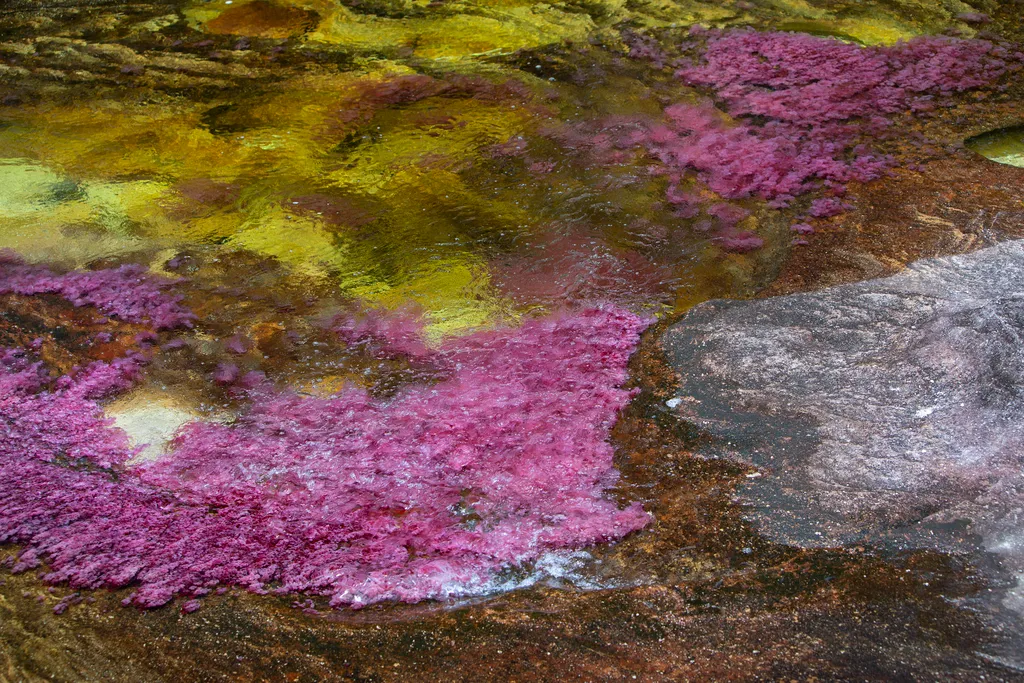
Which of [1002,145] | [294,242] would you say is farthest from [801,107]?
[294,242]

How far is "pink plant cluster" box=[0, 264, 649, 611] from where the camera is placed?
7.63ft

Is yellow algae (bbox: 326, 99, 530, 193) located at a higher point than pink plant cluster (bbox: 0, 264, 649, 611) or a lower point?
higher

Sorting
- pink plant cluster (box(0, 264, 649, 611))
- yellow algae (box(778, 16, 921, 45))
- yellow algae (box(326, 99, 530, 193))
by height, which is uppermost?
yellow algae (box(778, 16, 921, 45))

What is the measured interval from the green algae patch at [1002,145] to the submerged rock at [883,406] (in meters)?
0.77

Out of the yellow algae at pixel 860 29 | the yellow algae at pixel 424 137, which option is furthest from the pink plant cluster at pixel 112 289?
the yellow algae at pixel 860 29

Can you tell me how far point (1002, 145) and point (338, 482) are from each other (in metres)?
3.27

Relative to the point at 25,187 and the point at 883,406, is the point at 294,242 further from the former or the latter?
the point at 883,406

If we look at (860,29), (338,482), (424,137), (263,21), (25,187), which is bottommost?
(338,482)

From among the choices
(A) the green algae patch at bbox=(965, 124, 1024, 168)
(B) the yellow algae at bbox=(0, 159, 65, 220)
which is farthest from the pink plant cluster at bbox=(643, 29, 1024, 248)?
(B) the yellow algae at bbox=(0, 159, 65, 220)

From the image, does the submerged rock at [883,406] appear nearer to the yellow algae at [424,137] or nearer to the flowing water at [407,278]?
the flowing water at [407,278]

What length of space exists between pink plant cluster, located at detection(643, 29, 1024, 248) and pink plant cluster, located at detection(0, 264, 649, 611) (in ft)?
4.02

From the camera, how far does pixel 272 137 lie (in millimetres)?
4223

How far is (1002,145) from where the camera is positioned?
3.95 m

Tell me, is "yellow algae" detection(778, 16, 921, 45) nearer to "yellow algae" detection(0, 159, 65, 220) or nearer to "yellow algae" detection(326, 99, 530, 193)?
"yellow algae" detection(326, 99, 530, 193)
